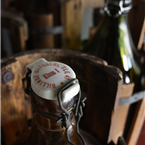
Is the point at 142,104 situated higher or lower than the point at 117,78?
lower

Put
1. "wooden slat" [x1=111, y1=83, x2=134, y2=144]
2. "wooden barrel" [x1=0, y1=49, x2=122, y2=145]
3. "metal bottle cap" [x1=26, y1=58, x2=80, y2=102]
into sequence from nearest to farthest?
"metal bottle cap" [x1=26, y1=58, x2=80, y2=102] → "wooden barrel" [x1=0, y1=49, x2=122, y2=145] → "wooden slat" [x1=111, y1=83, x2=134, y2=144]

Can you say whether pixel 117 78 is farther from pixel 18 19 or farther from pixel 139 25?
pixel 18 19

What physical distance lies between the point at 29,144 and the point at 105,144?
0.21 metres

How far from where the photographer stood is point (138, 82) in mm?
750

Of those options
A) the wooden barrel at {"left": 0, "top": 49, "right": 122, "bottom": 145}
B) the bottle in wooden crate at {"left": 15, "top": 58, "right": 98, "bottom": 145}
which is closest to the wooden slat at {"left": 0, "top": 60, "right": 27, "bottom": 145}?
the wooden barrel at {"left": 0, "top": 49, "right": 122, "bottom": 145}

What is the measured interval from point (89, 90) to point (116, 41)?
23cm

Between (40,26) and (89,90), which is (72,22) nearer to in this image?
(40,26)

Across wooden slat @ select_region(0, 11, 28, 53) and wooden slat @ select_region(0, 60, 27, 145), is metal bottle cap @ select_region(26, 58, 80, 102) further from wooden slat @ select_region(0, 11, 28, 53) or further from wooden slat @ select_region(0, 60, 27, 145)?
wooden slat @ select_region(0, 11, 28, 53)

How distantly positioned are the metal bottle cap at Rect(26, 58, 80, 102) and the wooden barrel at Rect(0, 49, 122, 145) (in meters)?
0.14

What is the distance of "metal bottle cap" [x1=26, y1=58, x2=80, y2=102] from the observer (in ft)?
0.94

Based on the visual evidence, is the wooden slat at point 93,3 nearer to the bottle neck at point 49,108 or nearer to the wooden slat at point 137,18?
the wooden slat at point 137,18

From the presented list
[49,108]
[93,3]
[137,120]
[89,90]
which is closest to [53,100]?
[49,108]

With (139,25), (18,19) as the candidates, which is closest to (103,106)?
(139,25)

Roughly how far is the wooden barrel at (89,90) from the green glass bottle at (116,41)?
7.1 inches
